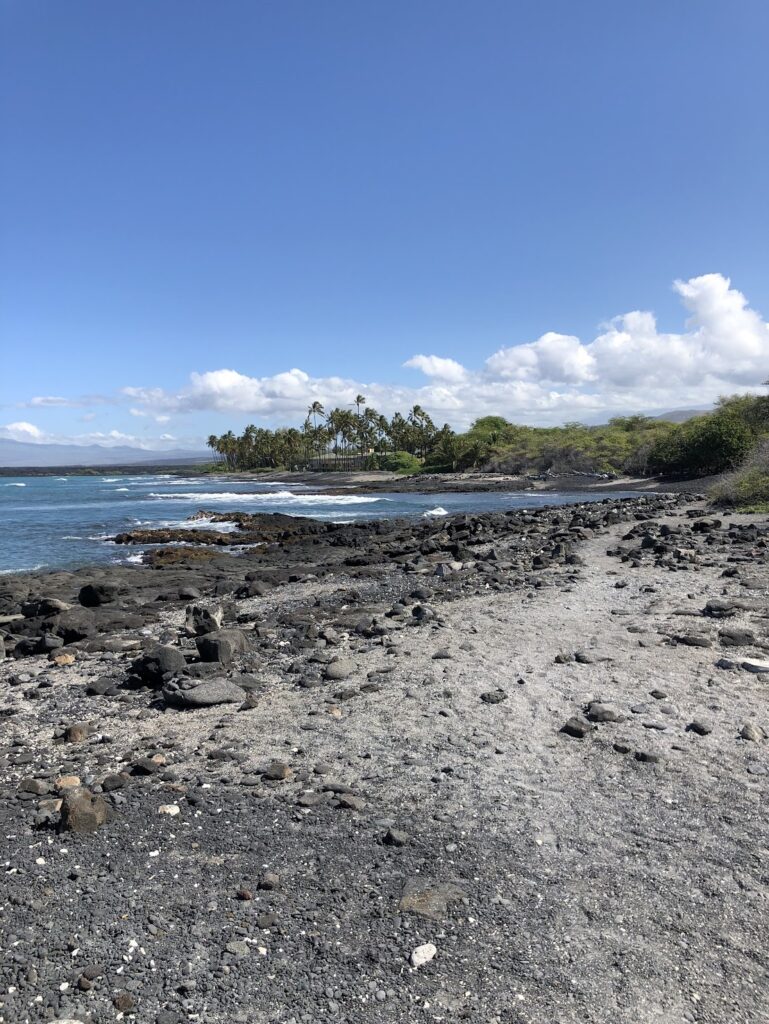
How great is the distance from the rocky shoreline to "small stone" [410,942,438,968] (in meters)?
0.02

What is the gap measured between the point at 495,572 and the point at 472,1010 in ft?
43.1

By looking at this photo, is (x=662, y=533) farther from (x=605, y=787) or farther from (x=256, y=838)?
(x=256, y=838)

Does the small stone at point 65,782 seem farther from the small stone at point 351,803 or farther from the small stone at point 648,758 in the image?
the small stone at point 648,758

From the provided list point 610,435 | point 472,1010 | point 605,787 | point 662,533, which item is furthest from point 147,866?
point 610,435

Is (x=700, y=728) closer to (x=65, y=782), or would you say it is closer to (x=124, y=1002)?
(x=124, y=1002)

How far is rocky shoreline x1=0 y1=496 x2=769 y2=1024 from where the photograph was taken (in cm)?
388

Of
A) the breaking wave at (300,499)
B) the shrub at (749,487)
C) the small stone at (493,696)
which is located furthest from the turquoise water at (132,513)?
the small stone at (493,696)

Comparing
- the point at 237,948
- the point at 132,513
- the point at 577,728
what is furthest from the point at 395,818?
the point at 132,513

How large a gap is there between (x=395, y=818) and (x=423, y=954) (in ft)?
5.21

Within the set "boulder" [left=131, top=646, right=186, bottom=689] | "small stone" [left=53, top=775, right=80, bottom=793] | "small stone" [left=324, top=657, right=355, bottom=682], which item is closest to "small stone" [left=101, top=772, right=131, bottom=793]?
"small stone" [left=53, top=775, right=80, bottom=793]

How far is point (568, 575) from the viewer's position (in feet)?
52.3

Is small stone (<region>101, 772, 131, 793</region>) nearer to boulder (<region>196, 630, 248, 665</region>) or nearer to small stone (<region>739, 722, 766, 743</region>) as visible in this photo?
boulder (<region>196, 630, 248, 665</region>)

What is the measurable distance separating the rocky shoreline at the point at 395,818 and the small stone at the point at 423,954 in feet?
0.08

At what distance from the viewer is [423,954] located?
4070 mm
